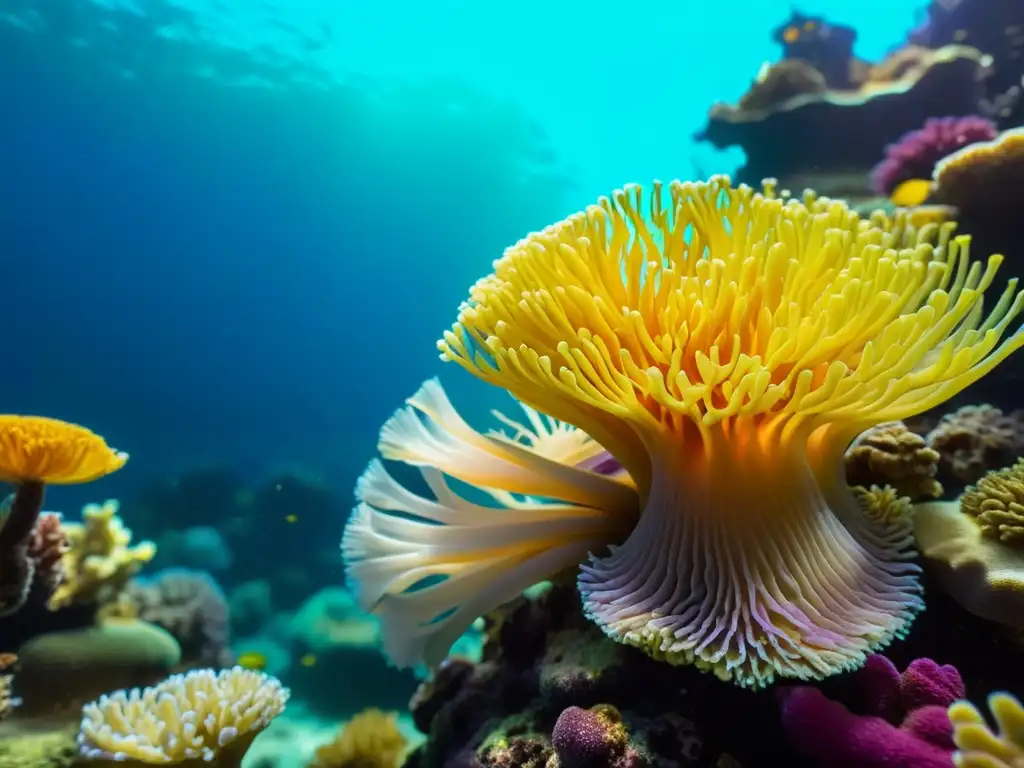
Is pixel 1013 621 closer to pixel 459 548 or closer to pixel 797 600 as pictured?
pixel 797 600

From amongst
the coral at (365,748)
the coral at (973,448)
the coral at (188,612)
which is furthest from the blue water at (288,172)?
the coral at (365,748)

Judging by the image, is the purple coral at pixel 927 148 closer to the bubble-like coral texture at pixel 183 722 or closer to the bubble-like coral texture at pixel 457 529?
the bubble-like coral texture at pixel 457 529

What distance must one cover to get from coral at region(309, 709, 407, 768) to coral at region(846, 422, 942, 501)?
9.85 ft

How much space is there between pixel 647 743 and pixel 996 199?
3961mm

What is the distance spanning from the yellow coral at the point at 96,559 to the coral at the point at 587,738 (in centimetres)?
358

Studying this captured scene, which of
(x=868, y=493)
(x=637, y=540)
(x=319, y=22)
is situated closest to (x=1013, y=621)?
(x=868, y=493)

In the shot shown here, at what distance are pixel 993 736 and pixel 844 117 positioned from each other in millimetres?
7400

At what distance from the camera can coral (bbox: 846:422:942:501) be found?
2354 millimetres

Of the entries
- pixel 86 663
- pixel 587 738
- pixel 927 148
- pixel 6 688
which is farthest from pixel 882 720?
pixel 927 148

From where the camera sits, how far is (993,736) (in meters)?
1.06

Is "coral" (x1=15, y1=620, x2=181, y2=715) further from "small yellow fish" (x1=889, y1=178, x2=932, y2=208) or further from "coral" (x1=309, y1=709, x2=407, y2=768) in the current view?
"small yellow fish" (x1=889, y1=178, x2=932, y2=208)

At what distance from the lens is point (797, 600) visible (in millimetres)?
1666

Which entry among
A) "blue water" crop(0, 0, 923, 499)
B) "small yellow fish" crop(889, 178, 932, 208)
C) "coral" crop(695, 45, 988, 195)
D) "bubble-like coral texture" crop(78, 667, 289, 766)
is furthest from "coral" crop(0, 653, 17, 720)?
"blue water" crop(0, 0, 923, 499)

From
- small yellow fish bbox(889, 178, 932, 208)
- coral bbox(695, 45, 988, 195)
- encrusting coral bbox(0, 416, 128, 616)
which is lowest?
encrusting coral bbox(0, 416, 128, 616)
